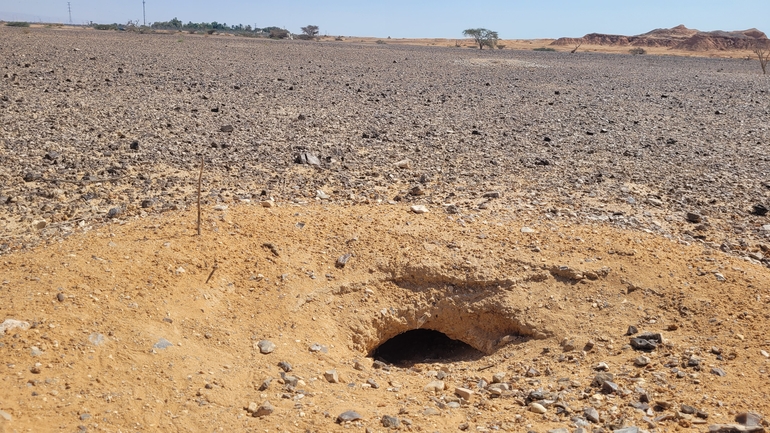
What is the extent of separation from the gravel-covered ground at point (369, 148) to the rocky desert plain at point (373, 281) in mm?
57

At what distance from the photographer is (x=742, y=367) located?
4.21m

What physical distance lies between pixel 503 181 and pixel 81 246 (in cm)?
483

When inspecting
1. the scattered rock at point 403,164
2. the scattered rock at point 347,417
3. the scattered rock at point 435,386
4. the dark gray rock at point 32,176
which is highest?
the scattered rock at point 403,164

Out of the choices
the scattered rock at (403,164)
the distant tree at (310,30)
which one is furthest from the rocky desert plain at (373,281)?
the distant tree at (310,30)

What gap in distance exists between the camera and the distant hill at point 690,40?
62.8 metres

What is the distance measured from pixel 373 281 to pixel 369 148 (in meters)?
4.25

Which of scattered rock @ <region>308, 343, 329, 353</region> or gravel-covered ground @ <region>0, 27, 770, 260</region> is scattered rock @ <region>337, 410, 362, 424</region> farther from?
gravel-covered ground @ <region>0, 27, 770, 260</region>

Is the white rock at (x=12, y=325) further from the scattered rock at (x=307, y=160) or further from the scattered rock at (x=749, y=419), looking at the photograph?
the scattered rock at (x=307, y=160)

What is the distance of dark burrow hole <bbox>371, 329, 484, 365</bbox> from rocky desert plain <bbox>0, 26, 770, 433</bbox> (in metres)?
0.02

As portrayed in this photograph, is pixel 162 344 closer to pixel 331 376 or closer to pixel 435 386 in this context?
pixel 331 376

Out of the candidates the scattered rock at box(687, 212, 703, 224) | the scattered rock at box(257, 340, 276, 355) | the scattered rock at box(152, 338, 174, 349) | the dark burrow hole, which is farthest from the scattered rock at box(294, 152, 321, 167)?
the scattered rock at box(687, 212, 703, 224)

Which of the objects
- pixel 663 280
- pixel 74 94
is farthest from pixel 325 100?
pixel 663 280

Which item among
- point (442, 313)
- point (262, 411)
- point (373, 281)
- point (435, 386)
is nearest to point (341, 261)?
point (373, 281)

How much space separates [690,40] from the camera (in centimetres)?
6425
